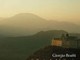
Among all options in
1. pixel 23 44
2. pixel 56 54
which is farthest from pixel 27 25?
pixel 56 54

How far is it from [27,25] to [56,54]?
0.45 m

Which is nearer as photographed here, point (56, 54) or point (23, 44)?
point (23, 44)

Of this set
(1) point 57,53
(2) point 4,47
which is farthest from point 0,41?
(1) point 57,53

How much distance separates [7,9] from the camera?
2.82 meters

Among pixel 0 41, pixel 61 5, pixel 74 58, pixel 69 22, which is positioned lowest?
pixel 74 58

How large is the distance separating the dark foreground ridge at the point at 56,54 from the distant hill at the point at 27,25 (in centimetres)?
22

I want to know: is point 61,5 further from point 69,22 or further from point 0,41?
point 0,41

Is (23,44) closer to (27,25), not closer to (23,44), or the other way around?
(23,44)

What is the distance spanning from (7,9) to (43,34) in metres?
0.47

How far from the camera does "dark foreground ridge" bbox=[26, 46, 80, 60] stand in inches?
115

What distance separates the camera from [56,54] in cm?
299

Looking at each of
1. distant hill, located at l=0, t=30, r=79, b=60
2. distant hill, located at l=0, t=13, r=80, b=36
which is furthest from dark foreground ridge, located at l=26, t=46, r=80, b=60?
distant hill, located at l=0, t=13, r=80, b=36

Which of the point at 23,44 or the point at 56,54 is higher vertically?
the point at 23,44

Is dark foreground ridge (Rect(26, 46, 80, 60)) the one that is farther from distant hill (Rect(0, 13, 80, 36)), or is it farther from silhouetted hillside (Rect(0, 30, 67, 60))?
distant hill (Rect(0, 13, 80, 36))
